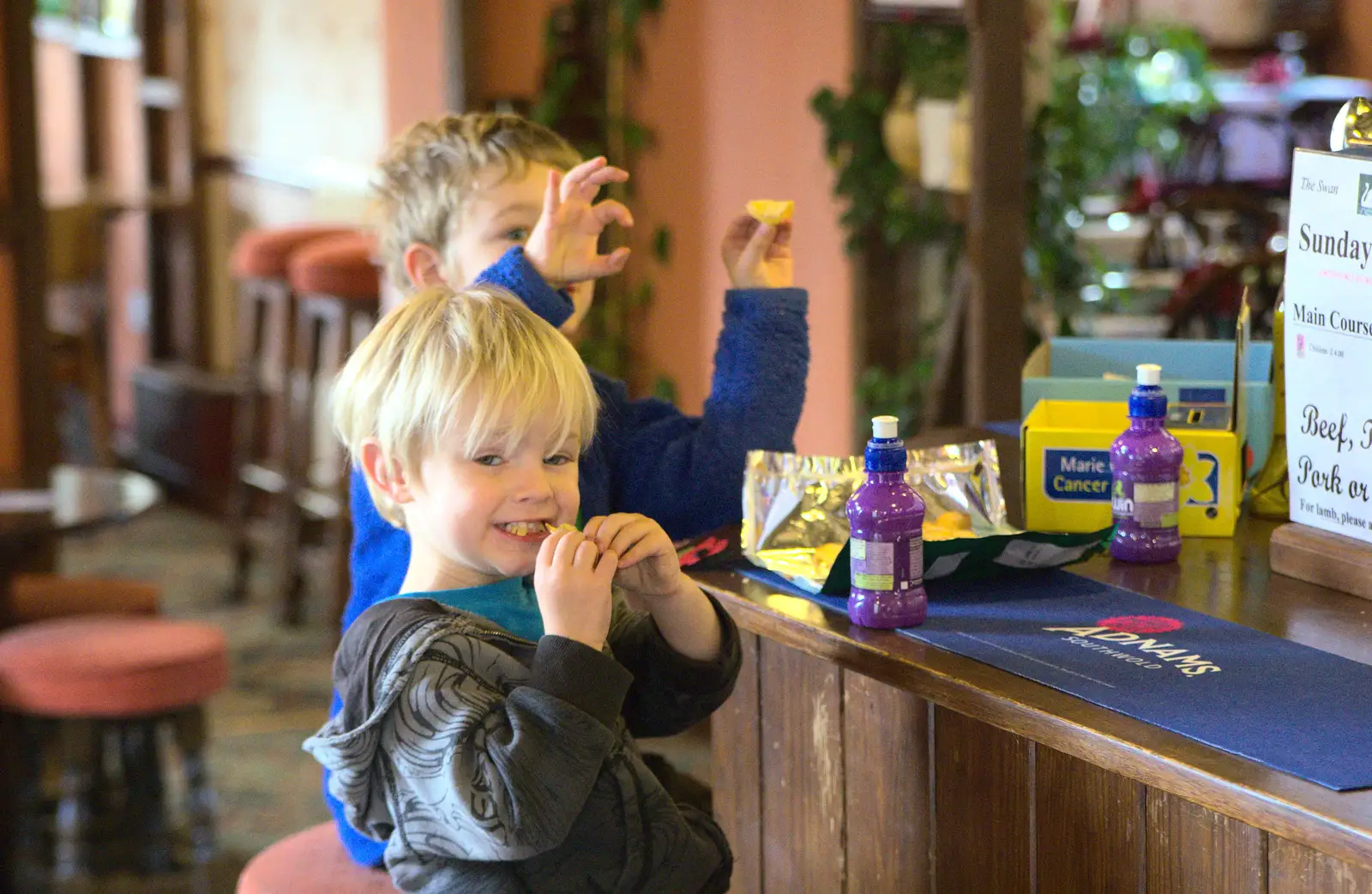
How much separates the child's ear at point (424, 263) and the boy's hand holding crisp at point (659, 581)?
55 centimetres

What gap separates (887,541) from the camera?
149 centimetres

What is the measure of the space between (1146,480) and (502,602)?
0.67m

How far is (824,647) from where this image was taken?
1.52 m

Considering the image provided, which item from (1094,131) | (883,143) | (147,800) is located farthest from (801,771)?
(1094,131)

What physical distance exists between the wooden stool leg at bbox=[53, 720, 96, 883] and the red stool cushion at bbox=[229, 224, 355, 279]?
2461 mm

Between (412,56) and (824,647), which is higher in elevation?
(412,56)

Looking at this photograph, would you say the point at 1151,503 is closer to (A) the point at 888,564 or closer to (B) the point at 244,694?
(A) the point at 888,564

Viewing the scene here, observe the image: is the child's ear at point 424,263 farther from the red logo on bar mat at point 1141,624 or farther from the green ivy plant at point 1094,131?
the green ivy plant at point 1094,131

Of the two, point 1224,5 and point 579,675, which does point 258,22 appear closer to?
point 1224,5

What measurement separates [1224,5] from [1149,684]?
8.90 meters

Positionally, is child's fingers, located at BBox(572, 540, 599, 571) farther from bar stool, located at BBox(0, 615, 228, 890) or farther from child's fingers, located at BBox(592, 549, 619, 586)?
bar stool, located at BBox(0, 615, 228, 890)

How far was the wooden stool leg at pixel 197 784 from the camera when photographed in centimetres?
332

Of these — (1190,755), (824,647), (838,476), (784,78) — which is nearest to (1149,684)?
(1190,755)

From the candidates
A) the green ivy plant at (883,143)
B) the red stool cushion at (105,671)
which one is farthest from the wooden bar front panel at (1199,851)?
the green ivy plant at (883,143)
